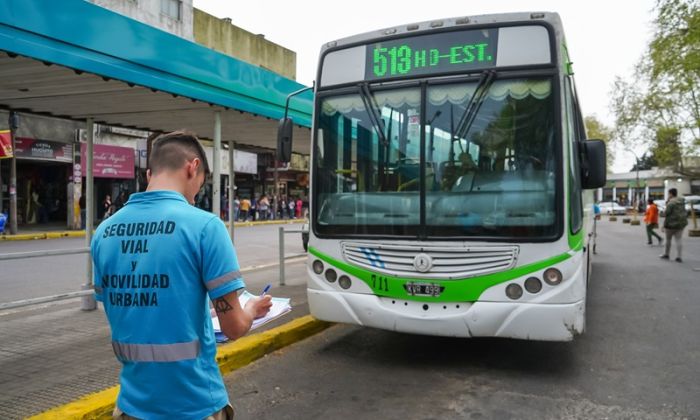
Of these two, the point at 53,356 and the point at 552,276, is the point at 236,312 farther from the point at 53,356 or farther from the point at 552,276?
the point at 53,356

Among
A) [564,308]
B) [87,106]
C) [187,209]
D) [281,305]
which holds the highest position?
[87,106]

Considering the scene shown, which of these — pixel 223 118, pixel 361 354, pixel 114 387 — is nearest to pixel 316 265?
pixel 361 354

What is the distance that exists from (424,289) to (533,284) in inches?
36.8

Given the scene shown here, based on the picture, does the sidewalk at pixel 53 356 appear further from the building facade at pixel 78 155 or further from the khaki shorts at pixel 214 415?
the building facade at pixel 78 155

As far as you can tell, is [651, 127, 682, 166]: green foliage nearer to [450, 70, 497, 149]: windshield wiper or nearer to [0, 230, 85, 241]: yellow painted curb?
[0, 230, 85, 241]: yellow painted curb

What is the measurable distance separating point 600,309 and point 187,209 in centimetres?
764

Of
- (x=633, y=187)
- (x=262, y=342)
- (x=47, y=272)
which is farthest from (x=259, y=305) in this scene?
(x=633, y=187)

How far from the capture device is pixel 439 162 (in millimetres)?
5168

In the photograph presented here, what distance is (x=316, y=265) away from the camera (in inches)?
220

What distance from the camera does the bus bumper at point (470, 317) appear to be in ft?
15.2

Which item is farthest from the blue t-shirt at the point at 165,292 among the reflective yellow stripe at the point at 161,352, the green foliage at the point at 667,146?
the green foliage at the point at 667,146

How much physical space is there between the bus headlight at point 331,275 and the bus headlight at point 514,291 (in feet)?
5.44

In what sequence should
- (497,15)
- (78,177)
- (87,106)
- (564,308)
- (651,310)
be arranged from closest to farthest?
(564,308)
(497,15)
(87,106)
(651,310)
(78,177)

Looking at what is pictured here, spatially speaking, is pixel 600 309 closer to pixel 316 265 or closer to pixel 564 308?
pixel 564 308
